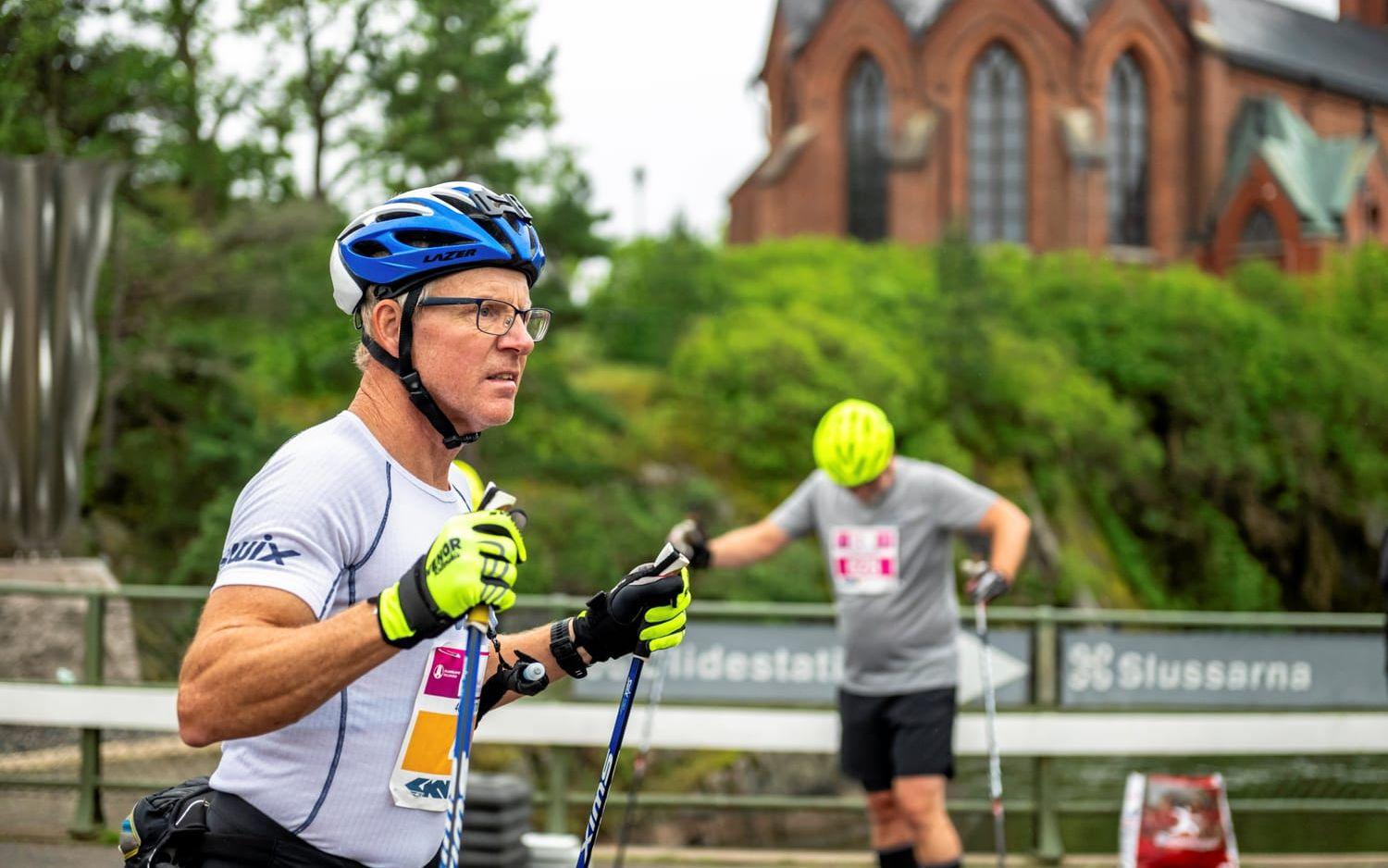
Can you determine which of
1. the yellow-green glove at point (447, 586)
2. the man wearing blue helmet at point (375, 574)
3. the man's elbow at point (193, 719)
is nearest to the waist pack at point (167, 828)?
the man wearing blue helmet at point (375, 574)

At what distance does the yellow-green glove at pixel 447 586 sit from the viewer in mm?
2271

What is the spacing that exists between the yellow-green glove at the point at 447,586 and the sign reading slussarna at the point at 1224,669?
7.03m

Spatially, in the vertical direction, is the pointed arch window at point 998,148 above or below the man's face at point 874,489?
above

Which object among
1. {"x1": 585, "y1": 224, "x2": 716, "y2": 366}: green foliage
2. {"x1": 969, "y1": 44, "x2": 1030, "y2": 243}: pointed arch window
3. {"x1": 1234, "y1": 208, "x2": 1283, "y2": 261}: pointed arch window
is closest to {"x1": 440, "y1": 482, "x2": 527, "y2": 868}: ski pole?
{"x1": 585, "y1": 224, "x2": 716, "y2": 366}: green foliage

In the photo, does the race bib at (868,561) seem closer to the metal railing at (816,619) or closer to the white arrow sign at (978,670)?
the metal railing at (816,619)

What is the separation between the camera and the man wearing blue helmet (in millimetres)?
2303

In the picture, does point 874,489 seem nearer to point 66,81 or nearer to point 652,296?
point 66,81

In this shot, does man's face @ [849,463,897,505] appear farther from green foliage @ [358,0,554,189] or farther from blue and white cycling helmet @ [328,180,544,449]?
green foliage @ [358,0,554,189]

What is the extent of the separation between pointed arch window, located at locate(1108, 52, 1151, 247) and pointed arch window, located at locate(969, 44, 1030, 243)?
413 centimetres

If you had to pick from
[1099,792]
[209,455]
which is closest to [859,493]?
[1099,792]

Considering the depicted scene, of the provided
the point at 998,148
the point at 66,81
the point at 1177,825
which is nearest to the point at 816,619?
the point at 1177,825

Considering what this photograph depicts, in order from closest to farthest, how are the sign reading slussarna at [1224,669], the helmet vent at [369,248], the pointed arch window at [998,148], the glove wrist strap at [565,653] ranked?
the helmet vent at [369,248] → the glove wrist strap at [565,653] → the sign reading slussarna at [1224,669] → the pointed arch window at [998,148]

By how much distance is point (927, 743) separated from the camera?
661 centimetres

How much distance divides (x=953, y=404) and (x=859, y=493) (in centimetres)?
2712
